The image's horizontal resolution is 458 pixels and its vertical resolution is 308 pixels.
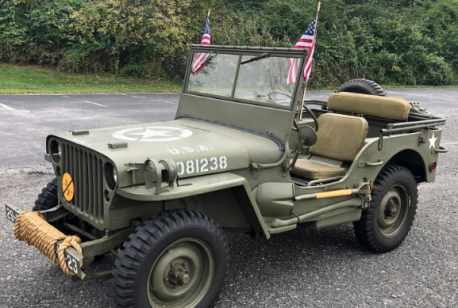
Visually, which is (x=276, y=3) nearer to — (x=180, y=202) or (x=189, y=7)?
(x=189, y=7)

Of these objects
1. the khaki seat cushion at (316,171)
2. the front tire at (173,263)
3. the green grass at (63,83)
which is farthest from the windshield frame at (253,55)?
the green grass at (63,83)

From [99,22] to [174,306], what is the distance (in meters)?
16.1

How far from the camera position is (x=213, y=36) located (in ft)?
63.6

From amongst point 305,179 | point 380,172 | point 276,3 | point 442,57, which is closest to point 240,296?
point 305,179

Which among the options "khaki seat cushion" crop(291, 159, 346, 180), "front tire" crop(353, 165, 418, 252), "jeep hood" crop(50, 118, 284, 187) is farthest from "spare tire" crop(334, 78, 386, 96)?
"jeep hood" crop(50, 118, 284, 187)

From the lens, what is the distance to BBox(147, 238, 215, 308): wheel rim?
295 cm

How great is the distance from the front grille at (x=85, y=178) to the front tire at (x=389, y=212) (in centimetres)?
245

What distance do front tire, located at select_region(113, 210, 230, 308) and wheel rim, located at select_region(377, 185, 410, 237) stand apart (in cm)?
193

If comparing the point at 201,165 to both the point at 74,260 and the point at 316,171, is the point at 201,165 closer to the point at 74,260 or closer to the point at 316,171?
the point at 74,260

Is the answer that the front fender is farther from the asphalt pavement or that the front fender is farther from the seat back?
the seat back

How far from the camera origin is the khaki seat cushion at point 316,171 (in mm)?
4051

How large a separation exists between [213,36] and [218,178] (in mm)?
17045

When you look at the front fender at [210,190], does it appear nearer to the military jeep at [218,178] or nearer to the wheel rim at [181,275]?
the military jeep at [218,178]

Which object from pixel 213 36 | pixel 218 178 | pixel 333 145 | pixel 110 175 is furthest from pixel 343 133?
pixel 213 36
